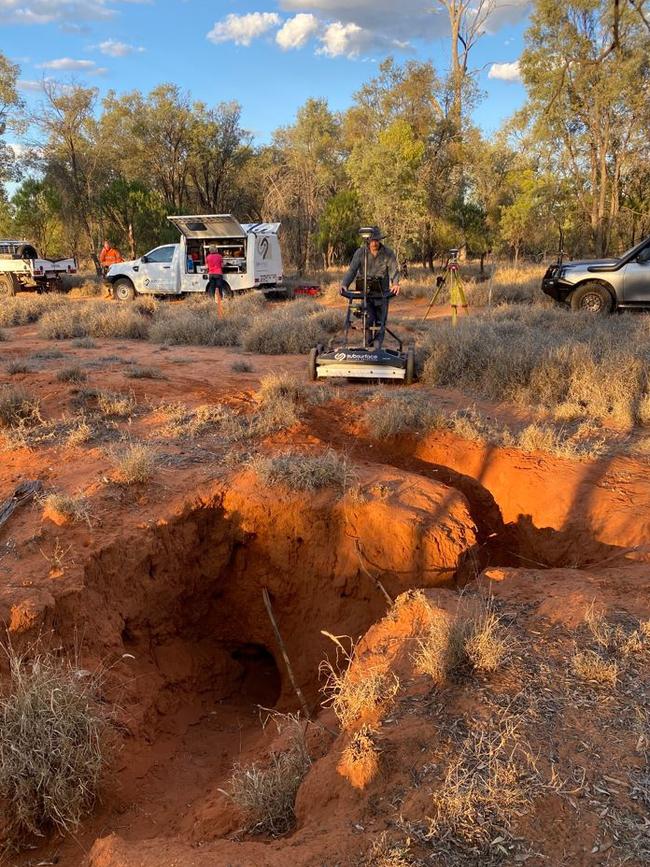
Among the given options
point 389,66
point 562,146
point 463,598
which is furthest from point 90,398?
point 389,66

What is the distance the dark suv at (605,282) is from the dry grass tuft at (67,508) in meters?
12.0

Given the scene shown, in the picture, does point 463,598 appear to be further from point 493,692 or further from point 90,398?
point 90,398

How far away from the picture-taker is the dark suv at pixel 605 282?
1316 cm

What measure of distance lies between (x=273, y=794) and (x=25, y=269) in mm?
22709

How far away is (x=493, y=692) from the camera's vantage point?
2.81m

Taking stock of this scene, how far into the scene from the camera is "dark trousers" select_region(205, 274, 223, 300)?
17014mm

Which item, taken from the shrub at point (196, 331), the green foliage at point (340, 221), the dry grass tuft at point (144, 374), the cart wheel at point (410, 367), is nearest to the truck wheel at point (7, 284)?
the shrub at point (196, 331)

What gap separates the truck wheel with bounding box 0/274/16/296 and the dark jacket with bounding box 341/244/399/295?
55.8ft

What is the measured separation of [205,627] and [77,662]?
179 centimetres

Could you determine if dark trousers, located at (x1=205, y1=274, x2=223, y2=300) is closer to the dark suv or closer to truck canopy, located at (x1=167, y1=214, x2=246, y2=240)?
truck canopy, located at (x1=167, y1=214, x2=246, y2=240)

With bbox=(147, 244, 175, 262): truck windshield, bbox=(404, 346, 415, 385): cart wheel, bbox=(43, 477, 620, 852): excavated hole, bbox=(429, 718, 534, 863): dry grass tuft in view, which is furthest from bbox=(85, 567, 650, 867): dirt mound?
bbox=(147, 244, 175, 262): truck windshield

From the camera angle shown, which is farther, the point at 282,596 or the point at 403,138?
the point at 403,138

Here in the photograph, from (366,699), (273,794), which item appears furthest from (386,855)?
(366,699)

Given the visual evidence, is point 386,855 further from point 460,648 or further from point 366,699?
point 460,648
